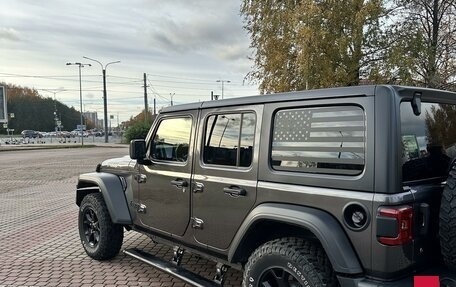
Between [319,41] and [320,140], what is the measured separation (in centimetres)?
1041

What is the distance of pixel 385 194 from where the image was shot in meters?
2.37

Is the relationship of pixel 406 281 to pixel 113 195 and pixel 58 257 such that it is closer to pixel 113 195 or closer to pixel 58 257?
pixel 113 195

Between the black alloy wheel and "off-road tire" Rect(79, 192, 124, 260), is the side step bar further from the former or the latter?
the black alloy wheel

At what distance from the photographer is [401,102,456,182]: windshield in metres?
2.54

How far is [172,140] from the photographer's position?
4117 mm

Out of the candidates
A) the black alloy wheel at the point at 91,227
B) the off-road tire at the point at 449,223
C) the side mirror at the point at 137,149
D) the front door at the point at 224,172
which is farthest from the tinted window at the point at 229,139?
the black alloy wheel at the point at 91,227

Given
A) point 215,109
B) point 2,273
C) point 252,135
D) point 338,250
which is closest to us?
point 338,250

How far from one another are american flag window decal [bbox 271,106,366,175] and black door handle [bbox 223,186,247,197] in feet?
1.06

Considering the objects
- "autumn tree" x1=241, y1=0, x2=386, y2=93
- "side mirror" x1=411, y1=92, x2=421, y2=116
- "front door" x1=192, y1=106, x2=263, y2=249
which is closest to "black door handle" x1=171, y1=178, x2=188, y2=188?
"front door" x1=192, y1=106, x2=263, y2=249

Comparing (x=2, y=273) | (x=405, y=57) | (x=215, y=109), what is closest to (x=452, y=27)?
(x=405, y=57)

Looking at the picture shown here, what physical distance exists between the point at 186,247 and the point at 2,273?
7.94 ft

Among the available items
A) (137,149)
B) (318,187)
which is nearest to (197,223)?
(137,149)

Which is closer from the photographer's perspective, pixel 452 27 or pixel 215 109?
pixel 215 109

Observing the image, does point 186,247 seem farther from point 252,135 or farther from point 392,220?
point 392,220
